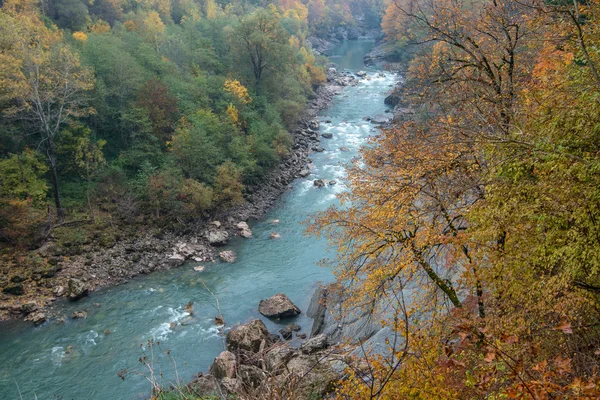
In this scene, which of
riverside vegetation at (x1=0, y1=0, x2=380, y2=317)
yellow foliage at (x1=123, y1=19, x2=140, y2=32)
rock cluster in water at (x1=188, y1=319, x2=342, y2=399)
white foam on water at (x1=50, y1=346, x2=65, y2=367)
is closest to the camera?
rock cluster in water at (x1=188, y1=319, x2=342, y2=399)

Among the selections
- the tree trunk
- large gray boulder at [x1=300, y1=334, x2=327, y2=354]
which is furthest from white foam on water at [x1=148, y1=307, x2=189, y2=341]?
the tree trunk

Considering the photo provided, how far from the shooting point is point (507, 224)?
7.53m

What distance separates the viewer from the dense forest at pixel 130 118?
23328 mm

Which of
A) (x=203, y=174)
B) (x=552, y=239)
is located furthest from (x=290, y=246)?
(x=552, y=239)

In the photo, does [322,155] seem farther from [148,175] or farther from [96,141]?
[96,141]

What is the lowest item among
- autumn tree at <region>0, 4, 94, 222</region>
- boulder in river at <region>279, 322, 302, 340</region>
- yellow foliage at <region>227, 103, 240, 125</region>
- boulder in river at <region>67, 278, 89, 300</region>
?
boulder in river at <region>279, 322, 302, 340</region>

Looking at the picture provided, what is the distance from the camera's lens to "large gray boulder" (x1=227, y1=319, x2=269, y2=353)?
17.0 m

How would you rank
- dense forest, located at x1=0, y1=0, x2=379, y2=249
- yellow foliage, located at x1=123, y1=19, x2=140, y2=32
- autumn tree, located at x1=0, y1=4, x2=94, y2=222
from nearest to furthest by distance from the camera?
autumn tree, located at x1=0, y1=4, x2=94, y2=222 → dense forest, located at x1=0, y1=0, x2=379, y2=249 → yellow foliage, located at x1=123, y1=19, x2=140, y2=32

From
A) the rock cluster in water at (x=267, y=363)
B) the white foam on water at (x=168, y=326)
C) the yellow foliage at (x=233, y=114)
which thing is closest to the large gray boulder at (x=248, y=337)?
the rock cluster in water at (x=267, y=363)

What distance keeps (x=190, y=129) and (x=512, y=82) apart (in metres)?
22.8

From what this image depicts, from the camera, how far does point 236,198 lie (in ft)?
92.5

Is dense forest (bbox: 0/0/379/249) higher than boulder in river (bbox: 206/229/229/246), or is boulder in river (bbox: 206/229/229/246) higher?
dense forest (bbox: 0/0/379/249)

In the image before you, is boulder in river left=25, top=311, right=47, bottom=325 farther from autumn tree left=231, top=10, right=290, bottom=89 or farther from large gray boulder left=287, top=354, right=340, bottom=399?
autumn tree left=231, top=10, right=290, bottom=89

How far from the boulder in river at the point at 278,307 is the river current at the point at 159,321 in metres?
0.35
